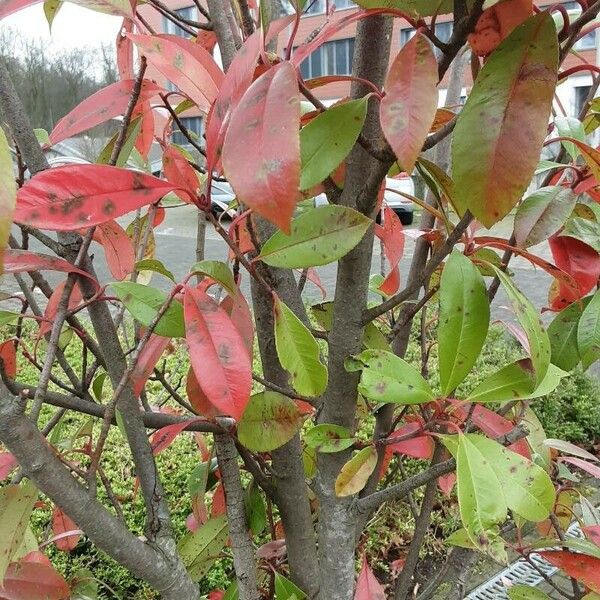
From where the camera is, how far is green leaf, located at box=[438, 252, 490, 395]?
0.49m

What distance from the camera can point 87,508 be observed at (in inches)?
18.1

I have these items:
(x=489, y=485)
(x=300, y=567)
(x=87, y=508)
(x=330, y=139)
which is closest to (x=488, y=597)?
(x=300, y=567)

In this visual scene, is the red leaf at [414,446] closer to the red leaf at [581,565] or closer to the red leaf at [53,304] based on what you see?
the red leaf at [581,565]

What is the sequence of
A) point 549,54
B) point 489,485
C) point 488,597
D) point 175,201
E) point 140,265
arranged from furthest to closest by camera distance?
point 488,597
point 175,201
point 140,265
point 489,485
point 549,54

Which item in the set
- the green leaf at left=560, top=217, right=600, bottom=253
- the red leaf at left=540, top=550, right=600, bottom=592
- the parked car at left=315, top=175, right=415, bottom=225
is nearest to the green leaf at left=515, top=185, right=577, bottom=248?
the green leaf at left=560, top=217, right=600, bottom=253

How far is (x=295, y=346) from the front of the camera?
0.48m

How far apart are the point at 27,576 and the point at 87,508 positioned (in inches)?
8.2

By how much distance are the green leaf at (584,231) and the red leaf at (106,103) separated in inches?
18.3

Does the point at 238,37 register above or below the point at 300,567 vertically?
above

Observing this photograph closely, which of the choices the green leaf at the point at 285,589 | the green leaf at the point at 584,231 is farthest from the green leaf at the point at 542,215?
the green leaf at the point at 285,589

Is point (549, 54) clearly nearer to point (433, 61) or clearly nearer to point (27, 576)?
point (433, 61)

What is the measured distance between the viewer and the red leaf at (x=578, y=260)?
0.63 m

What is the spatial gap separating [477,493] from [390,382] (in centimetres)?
12

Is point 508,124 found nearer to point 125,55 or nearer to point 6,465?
point 125,55
